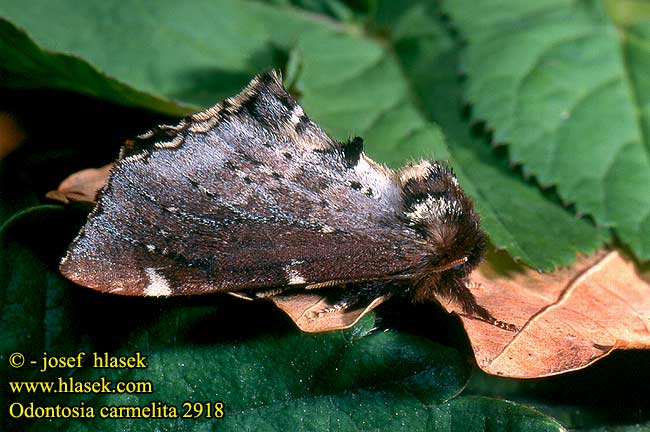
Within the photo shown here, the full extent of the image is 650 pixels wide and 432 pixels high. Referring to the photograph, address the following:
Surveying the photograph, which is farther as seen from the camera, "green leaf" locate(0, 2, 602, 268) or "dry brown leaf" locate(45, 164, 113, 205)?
"green leaf" locate(0, 2, 602, 268)

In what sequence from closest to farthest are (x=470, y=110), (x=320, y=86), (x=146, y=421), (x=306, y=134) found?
(x=146, y=421) < (x=306, y=134) < (x=470, y=110) < (x=320, y=86)

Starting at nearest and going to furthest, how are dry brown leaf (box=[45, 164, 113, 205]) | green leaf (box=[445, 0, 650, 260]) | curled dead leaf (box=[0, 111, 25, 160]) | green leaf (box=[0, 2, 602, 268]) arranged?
dry brown leaf (box=[45, 164, 113, 205]) < green leaf (box=[445, 0, 650, 260]) < green leaf (box=[0, 2, 602, 268]) < curled dead leaf (box=[0, 111, 25, 160])

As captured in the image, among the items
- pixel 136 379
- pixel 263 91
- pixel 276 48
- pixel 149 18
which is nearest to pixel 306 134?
pixel 263 91

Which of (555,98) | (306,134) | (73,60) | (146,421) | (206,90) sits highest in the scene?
(73,60)

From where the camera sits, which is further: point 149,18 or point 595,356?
point 149,18

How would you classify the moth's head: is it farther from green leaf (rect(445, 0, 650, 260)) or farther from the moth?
green leaf (rect(445, 0, 650, 260))

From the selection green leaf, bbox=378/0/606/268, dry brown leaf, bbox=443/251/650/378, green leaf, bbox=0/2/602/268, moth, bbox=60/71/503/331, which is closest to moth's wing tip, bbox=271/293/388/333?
moth, bbox=60/71/503/331

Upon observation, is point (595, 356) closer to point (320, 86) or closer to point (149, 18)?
point (320, 86)
